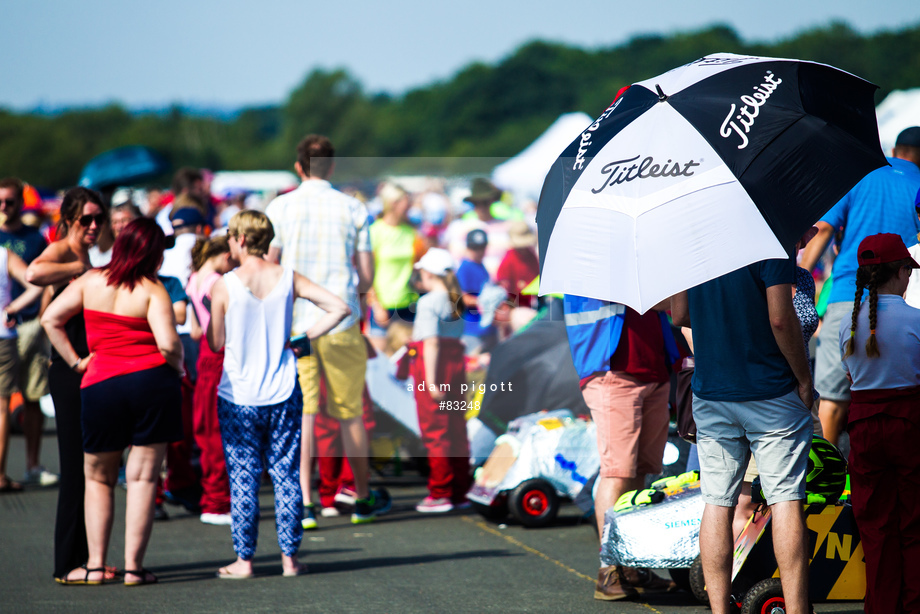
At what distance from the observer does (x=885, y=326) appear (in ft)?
13.3

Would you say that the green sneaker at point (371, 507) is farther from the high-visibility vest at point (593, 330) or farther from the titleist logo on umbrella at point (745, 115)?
the titleist logo on umbrella at point (745, 115)

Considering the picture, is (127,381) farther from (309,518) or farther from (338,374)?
(309,518)

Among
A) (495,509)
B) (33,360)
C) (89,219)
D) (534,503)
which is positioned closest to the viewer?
(89,219)

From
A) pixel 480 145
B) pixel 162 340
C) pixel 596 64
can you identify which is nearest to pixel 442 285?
pixel 162 340

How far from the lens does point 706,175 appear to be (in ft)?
11.5

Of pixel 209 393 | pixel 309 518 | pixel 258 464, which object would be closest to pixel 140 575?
pixel 258 464

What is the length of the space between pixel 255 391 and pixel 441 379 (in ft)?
6.43

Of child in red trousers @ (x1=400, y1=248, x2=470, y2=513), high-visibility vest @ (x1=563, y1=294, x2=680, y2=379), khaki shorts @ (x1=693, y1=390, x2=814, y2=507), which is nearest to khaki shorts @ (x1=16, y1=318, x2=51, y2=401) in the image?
child in red trousers @ (x1=400, y1=248, x2=470, y2=513)

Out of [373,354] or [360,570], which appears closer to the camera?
[360,570]

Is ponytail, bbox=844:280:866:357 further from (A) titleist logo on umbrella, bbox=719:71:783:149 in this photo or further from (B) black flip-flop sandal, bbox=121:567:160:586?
(B) black flip-flop sandal, bbox=121:567:160:586

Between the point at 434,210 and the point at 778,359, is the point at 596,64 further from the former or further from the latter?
the point at 778,359

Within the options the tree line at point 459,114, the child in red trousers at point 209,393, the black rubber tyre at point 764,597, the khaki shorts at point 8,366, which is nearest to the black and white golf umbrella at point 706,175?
the black rubber tyre at point 764,597

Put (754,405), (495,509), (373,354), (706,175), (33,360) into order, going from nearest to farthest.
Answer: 1. (706,175)
2. (754,405)
3. (495,509)
4. (373,354)
5. (33,360)

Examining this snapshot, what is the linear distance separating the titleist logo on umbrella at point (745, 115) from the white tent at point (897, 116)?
8.58 metres
